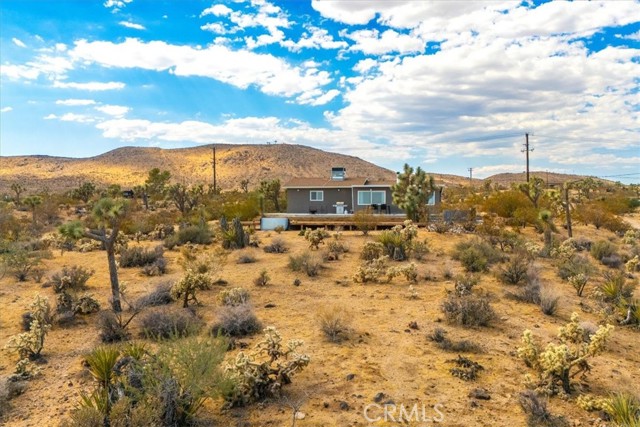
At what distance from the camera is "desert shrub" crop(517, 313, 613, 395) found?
725 cm

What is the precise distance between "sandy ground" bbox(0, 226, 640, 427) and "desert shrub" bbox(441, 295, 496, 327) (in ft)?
0.91

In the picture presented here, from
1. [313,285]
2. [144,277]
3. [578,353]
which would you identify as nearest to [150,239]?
[144,277]

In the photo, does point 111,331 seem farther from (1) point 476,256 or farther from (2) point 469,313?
(1) point 476,256

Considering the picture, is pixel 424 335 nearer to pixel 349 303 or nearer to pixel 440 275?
pixel 349 303

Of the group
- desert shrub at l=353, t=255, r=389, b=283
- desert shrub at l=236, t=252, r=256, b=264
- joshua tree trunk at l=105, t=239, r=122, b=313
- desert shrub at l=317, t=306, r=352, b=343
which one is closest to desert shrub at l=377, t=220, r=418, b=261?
desert shrub at l=353, t=255, r=389, b=283

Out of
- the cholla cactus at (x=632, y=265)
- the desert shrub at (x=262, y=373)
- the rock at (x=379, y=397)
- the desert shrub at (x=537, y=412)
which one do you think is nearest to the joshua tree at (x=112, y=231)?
the desert shrub at (x=262, y=373)

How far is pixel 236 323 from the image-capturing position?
9797 millimetres

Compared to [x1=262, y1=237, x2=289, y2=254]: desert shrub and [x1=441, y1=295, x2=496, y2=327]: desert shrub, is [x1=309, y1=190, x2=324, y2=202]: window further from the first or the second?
[x1=441, y1=295, x2=496, y2=327]: desert shrub

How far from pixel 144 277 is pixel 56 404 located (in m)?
9.05

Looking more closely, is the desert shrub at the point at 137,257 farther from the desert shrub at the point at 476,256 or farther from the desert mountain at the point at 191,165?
the desert mountain at the point at 191,165

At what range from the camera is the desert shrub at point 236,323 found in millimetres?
9758

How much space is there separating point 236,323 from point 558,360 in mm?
6342

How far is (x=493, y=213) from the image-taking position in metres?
31.6

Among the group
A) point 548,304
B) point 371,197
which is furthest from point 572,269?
point 371,197
